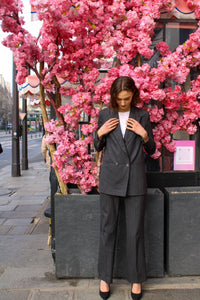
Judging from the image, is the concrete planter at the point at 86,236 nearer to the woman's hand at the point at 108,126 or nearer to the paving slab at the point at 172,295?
the paving slab at the point at 172,295

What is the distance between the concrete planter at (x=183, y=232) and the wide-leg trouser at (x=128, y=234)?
43cm

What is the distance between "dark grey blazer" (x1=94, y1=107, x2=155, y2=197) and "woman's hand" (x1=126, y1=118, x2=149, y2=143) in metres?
0.05

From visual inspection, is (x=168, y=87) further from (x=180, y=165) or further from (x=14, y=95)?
(x=14, y=95)

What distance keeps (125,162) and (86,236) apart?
0.89 meters

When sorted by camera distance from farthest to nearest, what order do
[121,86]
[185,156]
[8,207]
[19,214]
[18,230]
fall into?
[8,207] → [19,214] → [18,230] → [185,156] → [121,86]

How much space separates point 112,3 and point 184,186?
2063 mm

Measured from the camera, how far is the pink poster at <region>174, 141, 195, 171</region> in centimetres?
337

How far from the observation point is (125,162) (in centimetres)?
247

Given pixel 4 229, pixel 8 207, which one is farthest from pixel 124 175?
pixel 8 207

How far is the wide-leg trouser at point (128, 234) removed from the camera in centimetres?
253

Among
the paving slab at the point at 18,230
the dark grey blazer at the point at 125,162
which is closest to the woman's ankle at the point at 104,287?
the dark grey blazer at the point at 125,162

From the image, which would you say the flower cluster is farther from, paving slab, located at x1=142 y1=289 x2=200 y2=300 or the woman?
paving slab, located at x1=142 y1=289 x2=200 y2=300

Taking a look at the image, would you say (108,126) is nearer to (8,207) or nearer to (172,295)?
(172,295)

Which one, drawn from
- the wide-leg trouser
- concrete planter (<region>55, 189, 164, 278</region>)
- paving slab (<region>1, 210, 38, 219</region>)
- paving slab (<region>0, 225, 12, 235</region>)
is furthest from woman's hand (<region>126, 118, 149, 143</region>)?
paving slab (<region>1, 210, 38, 219</region>)
